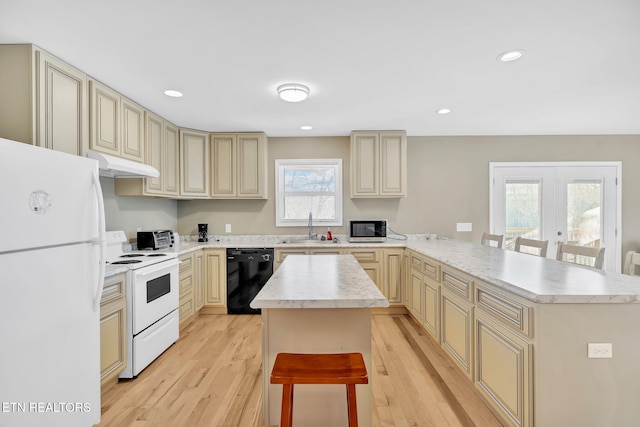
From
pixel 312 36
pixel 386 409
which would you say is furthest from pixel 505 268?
pixel 312 36

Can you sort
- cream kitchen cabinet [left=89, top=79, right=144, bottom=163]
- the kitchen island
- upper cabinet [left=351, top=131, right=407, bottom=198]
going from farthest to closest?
1. upper cabinet [left=351, top=131, right=407, bottom=198]
2. cream kitchen cabinet [left=89, top=79, right=144, bottom=163]
3. the kitchen island

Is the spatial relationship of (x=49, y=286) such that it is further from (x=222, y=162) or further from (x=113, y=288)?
(x=222, y=162)

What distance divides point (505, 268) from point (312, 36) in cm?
194

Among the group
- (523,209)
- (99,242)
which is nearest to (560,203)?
(523,209)

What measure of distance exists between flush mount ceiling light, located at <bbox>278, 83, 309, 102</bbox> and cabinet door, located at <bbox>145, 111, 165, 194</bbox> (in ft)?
5.14

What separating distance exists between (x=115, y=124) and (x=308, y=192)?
237 centimetres

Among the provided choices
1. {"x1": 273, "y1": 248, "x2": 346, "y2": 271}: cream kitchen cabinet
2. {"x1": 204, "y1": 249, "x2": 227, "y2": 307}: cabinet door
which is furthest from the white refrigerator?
{"x1": 273, "y1": 248, "x2": 346, "y2": 271}: cream kitchen cabinet

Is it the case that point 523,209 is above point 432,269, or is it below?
above

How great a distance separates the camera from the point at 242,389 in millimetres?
2049

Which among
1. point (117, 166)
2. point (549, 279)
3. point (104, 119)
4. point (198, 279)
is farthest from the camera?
point (198, 279)

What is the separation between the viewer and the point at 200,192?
12.3 feet

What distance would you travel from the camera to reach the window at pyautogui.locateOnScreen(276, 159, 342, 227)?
13.5 feet

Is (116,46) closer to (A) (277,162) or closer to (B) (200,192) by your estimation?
(B) (200,192)

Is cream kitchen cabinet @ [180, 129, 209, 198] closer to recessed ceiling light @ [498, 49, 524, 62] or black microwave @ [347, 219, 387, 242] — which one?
black microwave @ [347, 219, 387, 242]
